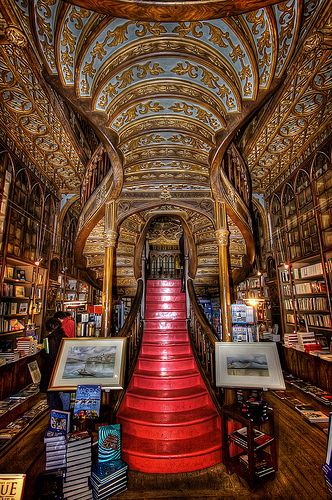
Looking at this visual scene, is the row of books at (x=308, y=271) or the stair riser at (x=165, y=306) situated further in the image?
the stair riser at (x=165, y=306)

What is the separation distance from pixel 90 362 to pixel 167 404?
1407 mm

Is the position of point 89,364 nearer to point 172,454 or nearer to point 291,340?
point 172,454

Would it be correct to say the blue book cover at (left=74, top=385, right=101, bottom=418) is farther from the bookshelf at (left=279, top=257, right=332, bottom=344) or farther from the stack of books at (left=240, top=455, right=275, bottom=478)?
the bookshelf at (left=279, top=257, right=332, bottom=344)

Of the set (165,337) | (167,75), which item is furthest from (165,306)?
(167,75)

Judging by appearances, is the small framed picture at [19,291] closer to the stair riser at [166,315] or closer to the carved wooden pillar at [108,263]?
the carved wooden pillar at [108,263]

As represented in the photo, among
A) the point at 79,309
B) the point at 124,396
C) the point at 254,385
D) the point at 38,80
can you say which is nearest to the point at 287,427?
the point at 254,385

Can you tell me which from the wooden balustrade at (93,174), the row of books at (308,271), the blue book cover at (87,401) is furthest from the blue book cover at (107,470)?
the row of books at (308,271)

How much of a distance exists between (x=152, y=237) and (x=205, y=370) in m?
7.82

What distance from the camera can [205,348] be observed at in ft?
12.3

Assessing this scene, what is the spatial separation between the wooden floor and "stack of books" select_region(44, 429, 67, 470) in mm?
215

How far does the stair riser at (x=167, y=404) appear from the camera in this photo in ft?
10.5

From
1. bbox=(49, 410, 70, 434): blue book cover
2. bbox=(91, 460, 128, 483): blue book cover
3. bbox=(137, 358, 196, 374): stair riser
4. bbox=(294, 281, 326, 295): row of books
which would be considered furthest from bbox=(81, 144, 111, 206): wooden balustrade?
bbox=(294, 281, 326, 295): row of books

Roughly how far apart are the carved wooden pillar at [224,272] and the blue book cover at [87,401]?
81.4 inches

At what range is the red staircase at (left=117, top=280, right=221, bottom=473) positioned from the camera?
2.56m
